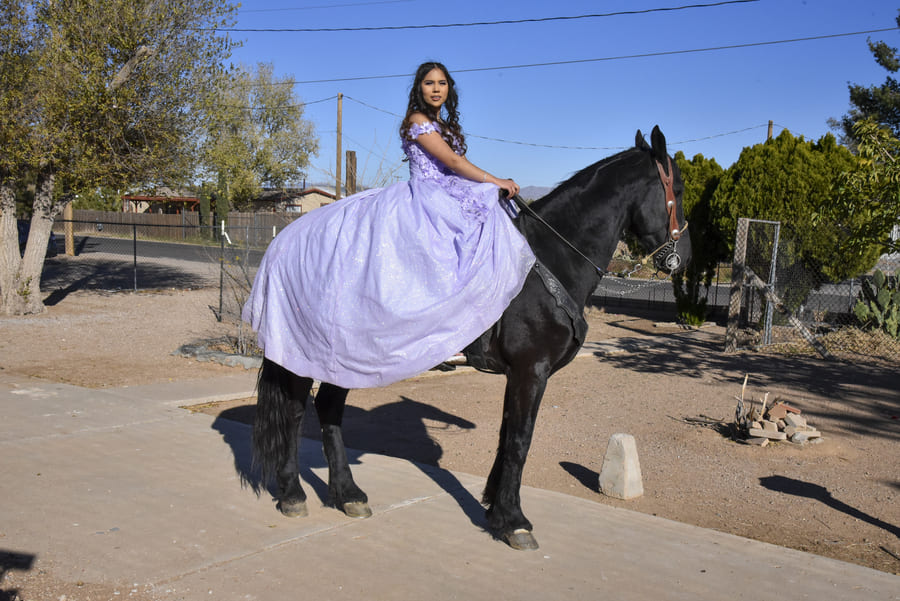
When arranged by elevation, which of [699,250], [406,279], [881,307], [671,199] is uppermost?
[671,199]

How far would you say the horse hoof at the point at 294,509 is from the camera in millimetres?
4207

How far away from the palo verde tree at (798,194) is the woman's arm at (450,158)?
1211 centimetres

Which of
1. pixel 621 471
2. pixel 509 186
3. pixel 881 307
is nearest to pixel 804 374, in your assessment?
pixel 881 307

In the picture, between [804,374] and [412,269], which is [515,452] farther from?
[804,374]

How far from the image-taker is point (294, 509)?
421 centimetres

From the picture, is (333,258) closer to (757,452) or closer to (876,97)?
(757,452)

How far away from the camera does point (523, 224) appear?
13.2 ft

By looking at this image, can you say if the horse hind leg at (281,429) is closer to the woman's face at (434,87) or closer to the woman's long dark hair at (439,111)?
the woman's long dark hair at (439,111)

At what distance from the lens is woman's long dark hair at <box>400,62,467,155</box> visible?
3805mm

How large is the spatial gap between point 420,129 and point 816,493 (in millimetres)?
4126

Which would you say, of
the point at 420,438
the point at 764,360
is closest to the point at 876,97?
the point at 764,360

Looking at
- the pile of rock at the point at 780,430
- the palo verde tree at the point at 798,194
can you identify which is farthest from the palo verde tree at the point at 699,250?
the pile of rock at the point at 780,430

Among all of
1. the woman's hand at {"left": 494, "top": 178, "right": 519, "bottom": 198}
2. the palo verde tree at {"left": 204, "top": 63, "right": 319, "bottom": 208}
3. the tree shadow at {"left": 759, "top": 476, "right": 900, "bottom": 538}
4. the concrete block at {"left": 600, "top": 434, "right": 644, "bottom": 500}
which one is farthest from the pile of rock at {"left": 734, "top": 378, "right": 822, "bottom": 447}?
the palo verde tree at {"left": 204, "top": 63, "right": 319, "bottom": 208}

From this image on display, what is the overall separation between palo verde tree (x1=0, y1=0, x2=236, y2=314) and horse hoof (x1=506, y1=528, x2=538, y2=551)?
1137 cm
